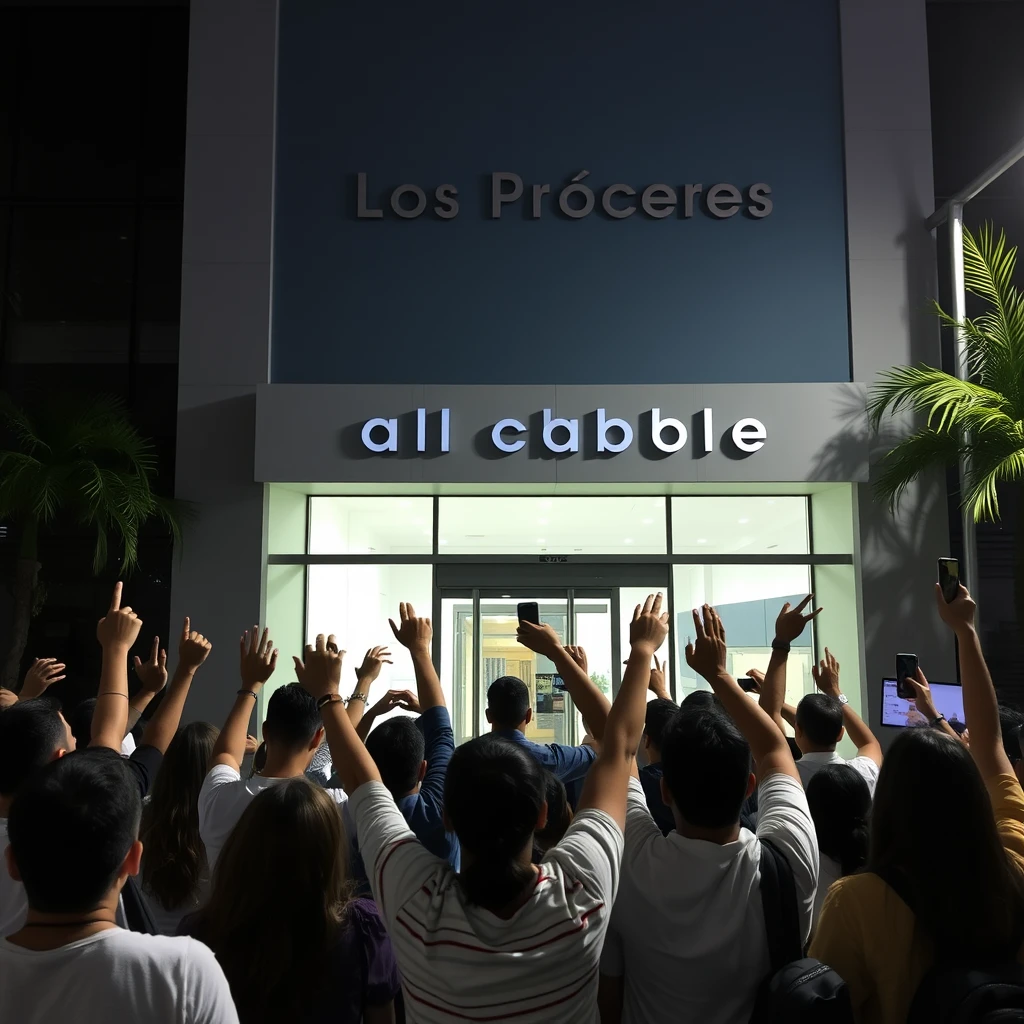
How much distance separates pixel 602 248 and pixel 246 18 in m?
4.64

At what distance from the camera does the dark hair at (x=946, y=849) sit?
181cm

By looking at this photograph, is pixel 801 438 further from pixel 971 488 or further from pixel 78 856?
pixel 78 856

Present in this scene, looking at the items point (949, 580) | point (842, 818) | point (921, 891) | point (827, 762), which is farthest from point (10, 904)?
point (827, 762)

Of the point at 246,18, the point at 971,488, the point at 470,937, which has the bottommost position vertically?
the point at 470,937

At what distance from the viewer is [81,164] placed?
1121 cm

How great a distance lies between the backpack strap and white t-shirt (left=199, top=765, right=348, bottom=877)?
140 cm

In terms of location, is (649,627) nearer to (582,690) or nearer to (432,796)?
(582,690)

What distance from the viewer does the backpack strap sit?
6.45 feet

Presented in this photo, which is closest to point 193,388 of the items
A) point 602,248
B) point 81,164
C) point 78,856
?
point 81,164

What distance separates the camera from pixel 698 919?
1.99 meters

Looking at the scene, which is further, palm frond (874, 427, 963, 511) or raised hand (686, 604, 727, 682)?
palm frond (874, 427, 963, 511)

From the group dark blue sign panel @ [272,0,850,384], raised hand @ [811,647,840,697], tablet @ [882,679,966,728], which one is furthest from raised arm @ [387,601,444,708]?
dark blue sign panel @ [272,0,850,384]

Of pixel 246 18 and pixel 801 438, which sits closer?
pixel 801 438

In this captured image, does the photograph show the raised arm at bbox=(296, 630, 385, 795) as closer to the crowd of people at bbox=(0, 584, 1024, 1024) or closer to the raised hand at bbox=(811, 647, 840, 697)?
the crowd of people at bbox=(0, 584, 1024, 1024)
